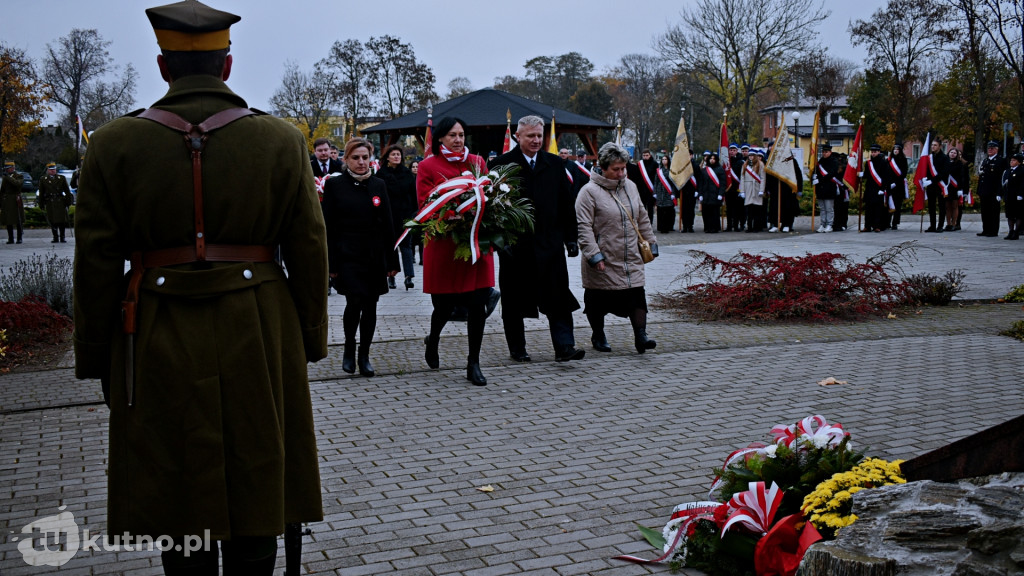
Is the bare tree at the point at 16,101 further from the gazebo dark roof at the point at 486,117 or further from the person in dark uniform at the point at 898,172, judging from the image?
the person in dark uniform at the point at 898,172

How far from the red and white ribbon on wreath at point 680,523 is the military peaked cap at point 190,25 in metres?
2.77

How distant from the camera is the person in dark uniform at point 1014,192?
2061 cm

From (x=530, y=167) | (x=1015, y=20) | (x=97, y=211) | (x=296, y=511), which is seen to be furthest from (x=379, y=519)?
(x=1015, y=20)

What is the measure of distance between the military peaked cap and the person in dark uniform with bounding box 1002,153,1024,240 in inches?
829

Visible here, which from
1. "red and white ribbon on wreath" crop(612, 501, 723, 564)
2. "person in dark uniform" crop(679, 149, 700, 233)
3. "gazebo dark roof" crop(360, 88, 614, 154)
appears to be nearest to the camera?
"red and white ribbon on wreath" crop(612, 501, 723, 564)

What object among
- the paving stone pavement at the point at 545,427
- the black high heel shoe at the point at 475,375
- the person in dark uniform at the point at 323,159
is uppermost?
the person in dark uniform at the point at 323,159

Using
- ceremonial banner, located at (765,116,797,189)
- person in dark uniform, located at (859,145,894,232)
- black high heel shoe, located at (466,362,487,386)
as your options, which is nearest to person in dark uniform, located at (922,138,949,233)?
person in dark uniform, located at (859,145,894,232)

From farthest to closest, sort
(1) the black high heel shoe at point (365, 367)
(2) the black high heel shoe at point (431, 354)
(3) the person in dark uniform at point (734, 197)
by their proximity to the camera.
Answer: (3) the person in dark uniform at point (734, 197)
(2) the black high heel shoe at point (431, 354)
(1) the black high heel shoe at point (365, 367)

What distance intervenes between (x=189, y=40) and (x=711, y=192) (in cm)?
2358

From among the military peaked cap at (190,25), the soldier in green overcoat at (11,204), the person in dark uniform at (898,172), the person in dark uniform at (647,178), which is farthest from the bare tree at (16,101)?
the military peaked cap at (190,25)

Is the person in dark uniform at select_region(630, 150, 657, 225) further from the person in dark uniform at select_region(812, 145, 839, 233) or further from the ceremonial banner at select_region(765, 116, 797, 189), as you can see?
the person in dark uniform at select_region(812, 145, 839, 233)

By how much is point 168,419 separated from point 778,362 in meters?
6.70

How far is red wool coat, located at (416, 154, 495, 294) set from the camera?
7.88 meters

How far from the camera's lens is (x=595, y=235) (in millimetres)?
9055
